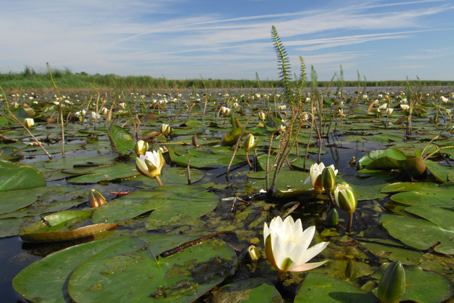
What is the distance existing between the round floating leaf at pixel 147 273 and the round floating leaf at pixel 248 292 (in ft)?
0.14

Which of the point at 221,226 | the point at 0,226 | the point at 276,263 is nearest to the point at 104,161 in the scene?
the point at 0,226

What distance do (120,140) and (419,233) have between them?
2.69m

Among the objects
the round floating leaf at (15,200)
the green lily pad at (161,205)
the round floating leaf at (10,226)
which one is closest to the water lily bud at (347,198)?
the green lily pad at (161,205)

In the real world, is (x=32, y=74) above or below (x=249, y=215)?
above

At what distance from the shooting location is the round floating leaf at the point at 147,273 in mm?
909

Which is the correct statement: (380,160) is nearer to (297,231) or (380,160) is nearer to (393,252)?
(393,252)

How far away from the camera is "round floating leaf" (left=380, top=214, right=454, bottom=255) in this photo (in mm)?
1138

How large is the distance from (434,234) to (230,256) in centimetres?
90

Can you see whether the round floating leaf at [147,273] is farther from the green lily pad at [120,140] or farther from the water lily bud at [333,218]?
the green lily pad at [120,140]

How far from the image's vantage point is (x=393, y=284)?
79 centimetres

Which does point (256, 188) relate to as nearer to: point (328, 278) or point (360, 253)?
point (360, 253)

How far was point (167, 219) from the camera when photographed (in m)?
1.50

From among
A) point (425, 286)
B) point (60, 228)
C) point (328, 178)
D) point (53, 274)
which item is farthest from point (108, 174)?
point (425, 286)

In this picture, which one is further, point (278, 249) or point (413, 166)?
point (413, 166)
